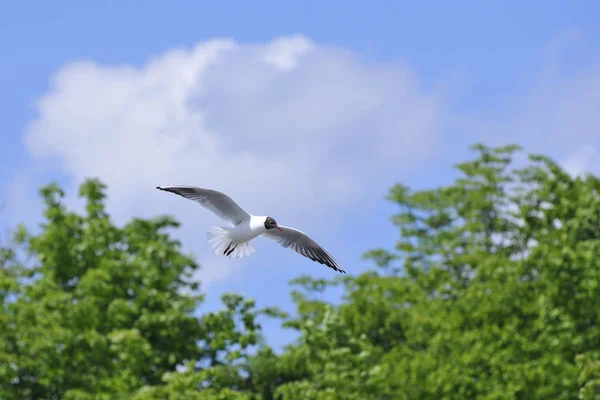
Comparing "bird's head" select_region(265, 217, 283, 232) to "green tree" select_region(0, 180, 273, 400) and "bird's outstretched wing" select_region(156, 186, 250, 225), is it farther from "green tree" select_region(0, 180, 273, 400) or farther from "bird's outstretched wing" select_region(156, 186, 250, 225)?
"green tree" select_region(0, 180, 273, 400)

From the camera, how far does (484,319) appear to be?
33.5m

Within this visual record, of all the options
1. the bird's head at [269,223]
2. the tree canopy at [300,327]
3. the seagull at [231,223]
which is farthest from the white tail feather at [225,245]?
the tree canopy at [300,327]

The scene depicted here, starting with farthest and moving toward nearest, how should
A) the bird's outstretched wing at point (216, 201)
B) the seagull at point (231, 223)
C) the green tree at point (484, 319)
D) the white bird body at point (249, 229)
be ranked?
1. the green tree at point (484, 319)
2. the white bird body at point (249, 229)
3. the seagull at point (231, 223)
4. the bird's outstretched wing at point (216, 201)

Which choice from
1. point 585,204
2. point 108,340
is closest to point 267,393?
point 108,340

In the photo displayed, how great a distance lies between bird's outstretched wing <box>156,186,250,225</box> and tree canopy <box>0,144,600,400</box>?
9171 millimetres

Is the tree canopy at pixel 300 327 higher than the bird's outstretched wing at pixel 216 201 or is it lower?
higher

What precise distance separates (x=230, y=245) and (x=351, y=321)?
24.8 m

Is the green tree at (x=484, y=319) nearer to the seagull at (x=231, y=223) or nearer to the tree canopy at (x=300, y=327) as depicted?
the tree canopy at (x=300, y=327)

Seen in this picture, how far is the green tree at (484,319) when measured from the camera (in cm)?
2628

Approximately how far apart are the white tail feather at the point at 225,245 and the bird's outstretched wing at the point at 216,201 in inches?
7.3

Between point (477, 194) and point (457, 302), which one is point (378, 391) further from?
point (477, 194)

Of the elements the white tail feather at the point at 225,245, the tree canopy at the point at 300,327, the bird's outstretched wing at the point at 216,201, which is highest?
the tree canopy at the point at 300,327

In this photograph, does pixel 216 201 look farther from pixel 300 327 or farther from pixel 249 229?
pixel 300 327

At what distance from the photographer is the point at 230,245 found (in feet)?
50.1
